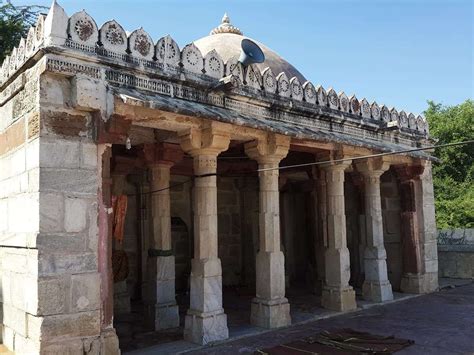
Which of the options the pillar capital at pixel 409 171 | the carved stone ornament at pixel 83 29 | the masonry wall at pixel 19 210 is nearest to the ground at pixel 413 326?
the masonry wall at pixel 19 210

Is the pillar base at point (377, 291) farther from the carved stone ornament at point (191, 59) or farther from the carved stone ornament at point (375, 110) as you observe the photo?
the carved stone ornament at point (191, 59)

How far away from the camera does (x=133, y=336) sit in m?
6.13

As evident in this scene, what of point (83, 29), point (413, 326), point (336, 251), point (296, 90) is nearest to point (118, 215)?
point (83, 29)

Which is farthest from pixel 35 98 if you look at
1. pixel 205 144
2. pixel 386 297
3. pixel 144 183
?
pixel 386 297

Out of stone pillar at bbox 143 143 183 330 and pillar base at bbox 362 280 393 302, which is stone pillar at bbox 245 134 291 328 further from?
pillar base at bbox 362 280 393 302

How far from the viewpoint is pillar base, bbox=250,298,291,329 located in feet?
20.6

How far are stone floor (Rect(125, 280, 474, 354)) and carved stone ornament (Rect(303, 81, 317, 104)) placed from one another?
330 centimetres

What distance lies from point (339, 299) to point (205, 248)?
2779 mm

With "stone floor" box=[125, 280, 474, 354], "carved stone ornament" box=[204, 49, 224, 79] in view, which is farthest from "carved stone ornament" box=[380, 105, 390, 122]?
"carved stone ornament" box=[204, 49, 224, 79]

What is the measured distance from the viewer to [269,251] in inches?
253

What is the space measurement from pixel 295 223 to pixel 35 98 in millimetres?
7732

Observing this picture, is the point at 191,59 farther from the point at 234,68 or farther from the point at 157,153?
the point at 157,153

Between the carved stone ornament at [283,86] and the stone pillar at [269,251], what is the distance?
71 centimetres

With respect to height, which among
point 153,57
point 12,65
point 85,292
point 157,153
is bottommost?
point 85,292
